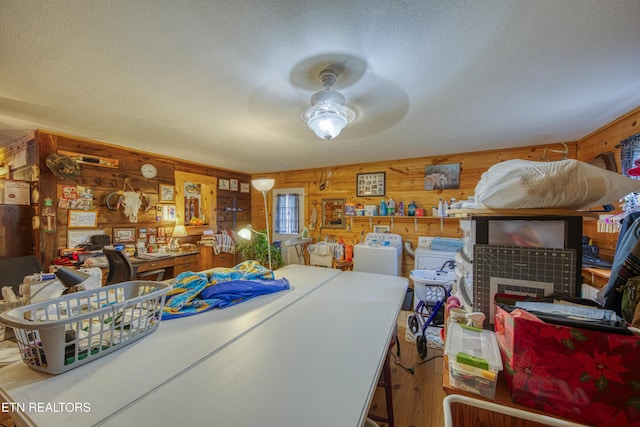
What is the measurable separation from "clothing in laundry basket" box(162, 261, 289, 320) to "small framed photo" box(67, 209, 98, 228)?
2422 mm

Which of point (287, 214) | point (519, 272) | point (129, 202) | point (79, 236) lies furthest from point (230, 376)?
point (287, 214)

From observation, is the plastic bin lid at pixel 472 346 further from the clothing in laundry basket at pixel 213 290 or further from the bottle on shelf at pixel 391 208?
the bottle on shelf at pixel 391 208

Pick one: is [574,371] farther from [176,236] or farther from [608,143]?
[176,236]

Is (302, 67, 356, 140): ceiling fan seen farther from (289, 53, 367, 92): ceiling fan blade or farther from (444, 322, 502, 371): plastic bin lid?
(444, 322, 502, 371): plastic bin lid

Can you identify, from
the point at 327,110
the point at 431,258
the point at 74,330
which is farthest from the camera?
the point at 431,258

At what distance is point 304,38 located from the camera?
1188 millimetres

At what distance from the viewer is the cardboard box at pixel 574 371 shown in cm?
56

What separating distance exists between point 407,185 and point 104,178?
14.4 ft

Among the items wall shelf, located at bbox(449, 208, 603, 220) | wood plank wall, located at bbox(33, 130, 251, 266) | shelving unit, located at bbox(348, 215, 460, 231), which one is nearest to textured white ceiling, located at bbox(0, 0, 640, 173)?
wood plank wall, located at bbox(33, 130, 251, 266)

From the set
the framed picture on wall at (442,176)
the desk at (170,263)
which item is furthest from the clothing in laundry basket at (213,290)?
the framed picture on wall at (442,176)

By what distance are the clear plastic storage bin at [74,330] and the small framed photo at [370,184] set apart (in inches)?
140

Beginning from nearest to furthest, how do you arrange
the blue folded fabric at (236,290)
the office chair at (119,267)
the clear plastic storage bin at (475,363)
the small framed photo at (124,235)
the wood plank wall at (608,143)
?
the clear plastic storage bin at (475,363), the blue folded fabric at (236,290), the wood plank wall at (608,143), the office chair at (119,267), the small framed photo at (124,235)

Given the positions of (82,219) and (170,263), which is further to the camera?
(170,263)

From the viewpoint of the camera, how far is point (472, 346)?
0.76 m
